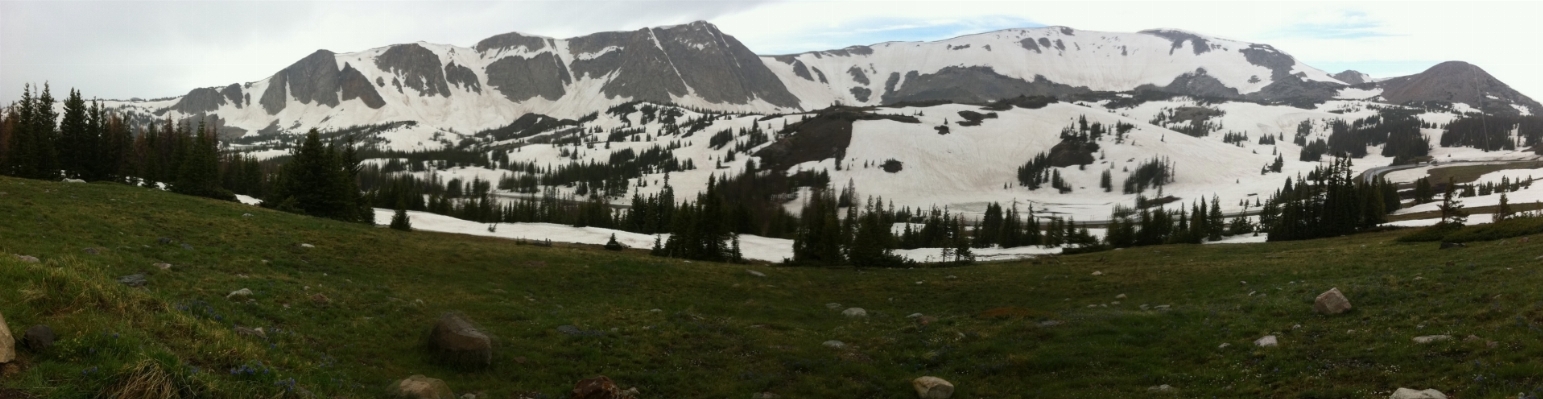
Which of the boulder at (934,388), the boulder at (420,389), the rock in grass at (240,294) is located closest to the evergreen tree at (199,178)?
the rock in grass at (240,294)

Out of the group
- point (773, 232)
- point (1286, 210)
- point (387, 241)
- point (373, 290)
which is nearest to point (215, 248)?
point (373, 290)

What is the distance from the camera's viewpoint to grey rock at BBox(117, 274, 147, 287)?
17844mm

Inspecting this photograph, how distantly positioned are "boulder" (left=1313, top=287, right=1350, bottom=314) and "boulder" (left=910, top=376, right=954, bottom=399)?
38.7 feet

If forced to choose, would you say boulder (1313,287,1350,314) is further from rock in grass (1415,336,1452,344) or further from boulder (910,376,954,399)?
boulder (910,376,954,399)

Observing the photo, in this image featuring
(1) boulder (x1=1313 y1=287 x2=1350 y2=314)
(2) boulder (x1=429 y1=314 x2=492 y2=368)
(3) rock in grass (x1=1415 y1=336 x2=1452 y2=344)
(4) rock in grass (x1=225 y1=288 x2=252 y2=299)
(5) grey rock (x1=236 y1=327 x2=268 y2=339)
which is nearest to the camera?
(5) grey rock (x1=236 y1=327 x2=268 y2=339)

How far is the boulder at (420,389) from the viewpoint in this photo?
1348 cm

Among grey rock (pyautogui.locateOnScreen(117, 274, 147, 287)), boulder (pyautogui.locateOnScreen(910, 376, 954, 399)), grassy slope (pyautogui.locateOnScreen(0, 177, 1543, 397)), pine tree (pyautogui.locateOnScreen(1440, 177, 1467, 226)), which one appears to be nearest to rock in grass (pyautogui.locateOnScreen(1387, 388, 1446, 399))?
grassy slope (pyautogui.locateOnScreen(0, 177, 1543, 397))

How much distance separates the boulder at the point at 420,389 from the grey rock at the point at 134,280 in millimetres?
9420

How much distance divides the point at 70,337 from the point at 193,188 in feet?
242

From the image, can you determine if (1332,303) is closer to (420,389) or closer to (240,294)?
(420,389)

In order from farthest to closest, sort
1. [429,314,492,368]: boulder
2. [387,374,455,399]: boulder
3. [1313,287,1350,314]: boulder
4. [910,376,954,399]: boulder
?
1. [1313,287,1350,314]: boulder
2. [429,314,492,368]: boulder
3. [910,376,954,399]: boulder
4. [387,374,455,399]: boulder

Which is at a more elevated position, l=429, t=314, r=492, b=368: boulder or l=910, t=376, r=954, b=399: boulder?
l=429, t=314, r=492, b=368: boulder

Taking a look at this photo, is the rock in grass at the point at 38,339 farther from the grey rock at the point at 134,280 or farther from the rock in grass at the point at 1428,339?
the rock in grass at the point at 1428,339

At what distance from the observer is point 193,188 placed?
67250 mm
